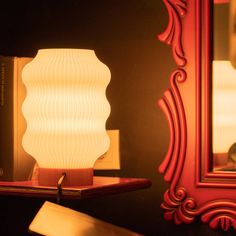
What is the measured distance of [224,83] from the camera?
1713mm

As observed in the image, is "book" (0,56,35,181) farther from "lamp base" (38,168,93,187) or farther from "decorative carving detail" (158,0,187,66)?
"decorative carving detail" (158,0,187,66)

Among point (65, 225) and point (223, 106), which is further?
point (223, 106)

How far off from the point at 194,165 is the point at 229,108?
19cm

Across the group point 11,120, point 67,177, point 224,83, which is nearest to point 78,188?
point 67,177

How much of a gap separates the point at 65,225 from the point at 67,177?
14 cm

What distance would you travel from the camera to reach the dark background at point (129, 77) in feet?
5.91

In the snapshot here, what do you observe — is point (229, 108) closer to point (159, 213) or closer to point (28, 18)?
point (159, 213)

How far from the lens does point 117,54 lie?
1863mm

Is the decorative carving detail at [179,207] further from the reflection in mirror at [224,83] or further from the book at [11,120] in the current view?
the book at [11,120]

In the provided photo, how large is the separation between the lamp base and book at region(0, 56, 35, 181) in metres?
0.15

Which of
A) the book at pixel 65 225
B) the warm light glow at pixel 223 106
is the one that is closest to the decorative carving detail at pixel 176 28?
the warm light glow at pixel 223 106

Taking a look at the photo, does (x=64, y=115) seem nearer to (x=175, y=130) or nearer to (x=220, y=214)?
(x=175, y=130)

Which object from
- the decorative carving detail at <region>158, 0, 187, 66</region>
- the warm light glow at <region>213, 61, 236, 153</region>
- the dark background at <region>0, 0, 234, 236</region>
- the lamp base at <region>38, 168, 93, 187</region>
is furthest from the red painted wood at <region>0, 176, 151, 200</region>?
the decorative carving detail at <region>158, 0, 187, 66</region>

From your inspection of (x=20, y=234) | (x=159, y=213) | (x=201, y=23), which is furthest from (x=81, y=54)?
(x=20, y=234)
